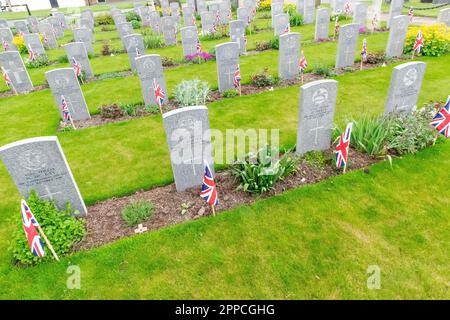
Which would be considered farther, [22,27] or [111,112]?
[22,27]

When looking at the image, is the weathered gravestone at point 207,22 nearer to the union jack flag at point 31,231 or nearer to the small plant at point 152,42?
the small plant at point 152,42

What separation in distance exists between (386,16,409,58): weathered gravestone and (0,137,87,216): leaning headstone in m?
11.8

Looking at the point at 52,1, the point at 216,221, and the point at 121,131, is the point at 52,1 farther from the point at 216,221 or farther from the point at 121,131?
the point at 216,221

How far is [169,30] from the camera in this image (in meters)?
16.8

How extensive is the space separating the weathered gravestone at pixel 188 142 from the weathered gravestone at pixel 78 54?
827 cm

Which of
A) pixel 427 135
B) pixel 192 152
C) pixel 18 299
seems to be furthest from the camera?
pixel 427 135

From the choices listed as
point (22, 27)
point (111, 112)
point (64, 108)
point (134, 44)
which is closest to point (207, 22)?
point (134, 44)

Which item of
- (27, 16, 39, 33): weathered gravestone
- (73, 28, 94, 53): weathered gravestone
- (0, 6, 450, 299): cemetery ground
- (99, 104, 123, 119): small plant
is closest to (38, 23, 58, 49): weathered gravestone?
(27, 16, 39, 33): weathered gravestone

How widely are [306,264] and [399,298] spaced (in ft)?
3.98

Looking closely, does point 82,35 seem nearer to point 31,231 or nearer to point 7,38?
point 7,38

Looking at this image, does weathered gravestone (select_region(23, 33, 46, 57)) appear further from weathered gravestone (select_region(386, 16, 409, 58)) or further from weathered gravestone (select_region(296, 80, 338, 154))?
weathered gravestone (select_region(386, 16, 409, 58))

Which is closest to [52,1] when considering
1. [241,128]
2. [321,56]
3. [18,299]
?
[321,56]

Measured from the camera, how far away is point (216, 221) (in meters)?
5.30

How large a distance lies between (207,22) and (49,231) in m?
15.8
